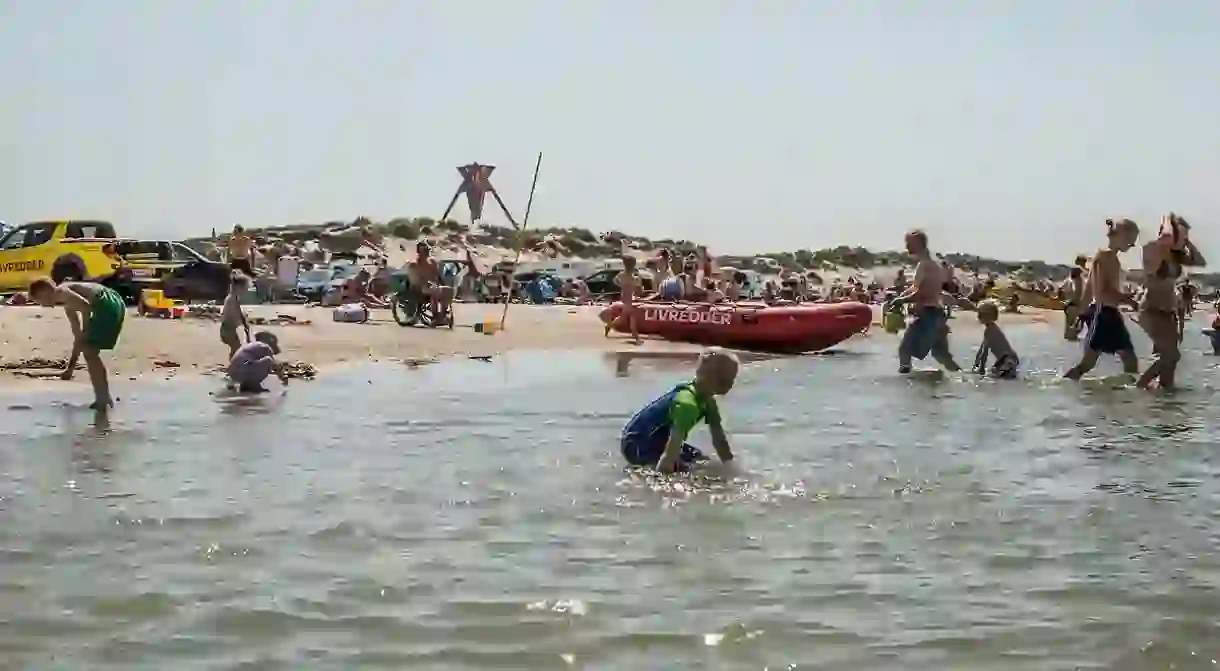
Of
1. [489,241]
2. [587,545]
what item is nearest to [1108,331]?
[587,545]

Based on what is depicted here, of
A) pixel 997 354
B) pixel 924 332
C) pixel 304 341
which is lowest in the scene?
pixel 304 341

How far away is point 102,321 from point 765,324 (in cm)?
1085

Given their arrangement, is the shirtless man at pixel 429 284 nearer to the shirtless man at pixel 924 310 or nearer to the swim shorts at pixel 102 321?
the shirtless man at pixel 924 310

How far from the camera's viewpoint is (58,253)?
76.8ft

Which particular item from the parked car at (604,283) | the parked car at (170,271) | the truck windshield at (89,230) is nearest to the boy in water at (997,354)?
the parked car at (170,271)

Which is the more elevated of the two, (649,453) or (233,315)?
(233,315)

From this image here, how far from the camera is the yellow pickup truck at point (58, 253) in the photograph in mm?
22812

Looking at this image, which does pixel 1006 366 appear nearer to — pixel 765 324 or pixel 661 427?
pixel 765 324

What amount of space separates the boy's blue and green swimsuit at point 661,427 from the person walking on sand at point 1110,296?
6.09 m

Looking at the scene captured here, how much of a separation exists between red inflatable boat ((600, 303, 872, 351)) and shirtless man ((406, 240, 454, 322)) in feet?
10.3

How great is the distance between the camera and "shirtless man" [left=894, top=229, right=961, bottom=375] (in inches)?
552

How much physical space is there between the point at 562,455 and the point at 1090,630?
4.28m

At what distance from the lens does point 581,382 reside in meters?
14.1

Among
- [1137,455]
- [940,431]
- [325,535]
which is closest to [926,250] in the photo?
[940,431]
